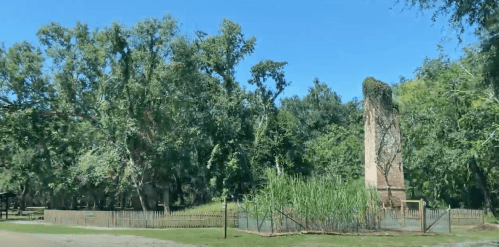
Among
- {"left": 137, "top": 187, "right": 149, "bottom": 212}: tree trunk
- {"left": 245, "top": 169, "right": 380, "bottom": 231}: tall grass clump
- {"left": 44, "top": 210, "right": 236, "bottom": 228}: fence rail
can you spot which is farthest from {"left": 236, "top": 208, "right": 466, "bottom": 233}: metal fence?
{"left": 137, "top": 187, "right": 149, "bottom": 212}: tree trunk

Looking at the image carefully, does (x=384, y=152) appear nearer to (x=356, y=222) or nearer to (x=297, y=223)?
(x=356, y=222)

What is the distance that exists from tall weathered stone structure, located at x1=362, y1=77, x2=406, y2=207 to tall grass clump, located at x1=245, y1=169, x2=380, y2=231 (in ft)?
23.5

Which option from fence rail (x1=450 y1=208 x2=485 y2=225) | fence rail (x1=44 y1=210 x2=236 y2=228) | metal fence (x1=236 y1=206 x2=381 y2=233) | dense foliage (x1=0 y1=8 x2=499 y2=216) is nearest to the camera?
metal fence (x1=236 y1=206 x2=381 y2=233)

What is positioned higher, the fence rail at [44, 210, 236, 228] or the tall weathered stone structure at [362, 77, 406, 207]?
the tall weathered stone structure at [362, 77, 406, 207]

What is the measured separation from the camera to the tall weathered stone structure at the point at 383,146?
104 feet

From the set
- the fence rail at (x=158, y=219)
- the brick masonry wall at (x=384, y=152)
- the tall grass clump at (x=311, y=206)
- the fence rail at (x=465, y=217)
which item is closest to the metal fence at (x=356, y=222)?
the tall grass clump at (x=311, y=206)

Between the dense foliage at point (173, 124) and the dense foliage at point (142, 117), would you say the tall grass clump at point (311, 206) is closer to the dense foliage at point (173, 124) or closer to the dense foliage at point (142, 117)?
the dense foliage at point (173, 124)

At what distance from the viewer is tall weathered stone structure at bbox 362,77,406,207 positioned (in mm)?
31797

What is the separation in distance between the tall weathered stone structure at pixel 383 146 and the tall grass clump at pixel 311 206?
23.5 ft

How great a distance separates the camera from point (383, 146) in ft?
105

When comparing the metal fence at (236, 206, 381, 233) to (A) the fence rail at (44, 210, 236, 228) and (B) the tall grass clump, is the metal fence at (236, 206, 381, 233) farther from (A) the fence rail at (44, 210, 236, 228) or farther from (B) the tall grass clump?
(A) the fence rail at (44, 210, 236, 228)

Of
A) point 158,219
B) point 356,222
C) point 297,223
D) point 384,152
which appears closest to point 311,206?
point 297,223

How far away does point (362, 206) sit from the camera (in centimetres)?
2483

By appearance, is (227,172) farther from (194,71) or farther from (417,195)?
(417,195)
